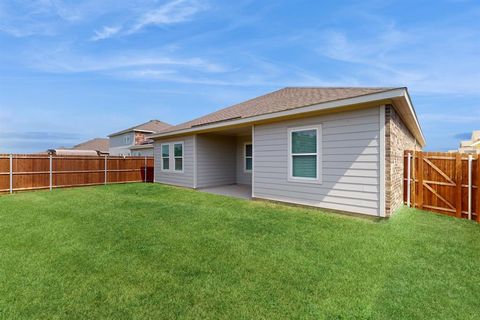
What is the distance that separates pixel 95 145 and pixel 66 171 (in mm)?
33732

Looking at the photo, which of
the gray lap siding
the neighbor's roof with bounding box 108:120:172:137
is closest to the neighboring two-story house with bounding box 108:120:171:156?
the neighbor's roof with bounding box 108:120:172:137

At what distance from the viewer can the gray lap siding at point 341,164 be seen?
6109 mm

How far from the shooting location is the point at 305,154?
7.48m

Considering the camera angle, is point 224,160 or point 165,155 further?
point 165,155

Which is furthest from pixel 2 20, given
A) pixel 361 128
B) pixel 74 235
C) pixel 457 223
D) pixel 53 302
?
pixel 457 223

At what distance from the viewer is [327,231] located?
5348 millimetres

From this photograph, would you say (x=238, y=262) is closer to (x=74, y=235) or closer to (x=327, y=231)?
(x=327, y=231)

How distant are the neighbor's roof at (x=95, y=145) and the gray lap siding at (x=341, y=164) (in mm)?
40743

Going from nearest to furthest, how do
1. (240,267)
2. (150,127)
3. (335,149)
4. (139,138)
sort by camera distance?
1. (240,267)
2. (335,149)
3. (139,138)
4. (150,127)

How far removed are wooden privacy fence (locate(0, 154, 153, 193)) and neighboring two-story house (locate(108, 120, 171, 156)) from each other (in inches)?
433

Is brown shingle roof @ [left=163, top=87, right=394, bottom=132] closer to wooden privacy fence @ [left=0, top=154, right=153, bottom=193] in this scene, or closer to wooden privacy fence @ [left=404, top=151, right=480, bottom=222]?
wooden privacy fence @ [left=404, top=151, right=480, bottom=222]

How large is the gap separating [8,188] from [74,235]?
9776mm

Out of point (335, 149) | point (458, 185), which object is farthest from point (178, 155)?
point (458, 185)

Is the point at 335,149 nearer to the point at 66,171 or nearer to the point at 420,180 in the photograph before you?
the point at 420,180
